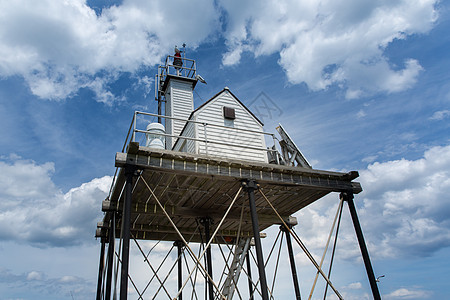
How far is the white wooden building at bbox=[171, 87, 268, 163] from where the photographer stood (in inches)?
510

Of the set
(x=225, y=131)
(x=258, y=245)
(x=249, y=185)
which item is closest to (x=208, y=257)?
(x=258, y=245)

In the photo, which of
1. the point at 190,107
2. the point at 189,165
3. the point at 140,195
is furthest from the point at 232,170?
the point at 190,107

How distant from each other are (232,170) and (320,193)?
168 inches

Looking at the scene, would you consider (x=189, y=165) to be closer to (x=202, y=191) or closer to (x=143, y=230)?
(x=202, y=191)

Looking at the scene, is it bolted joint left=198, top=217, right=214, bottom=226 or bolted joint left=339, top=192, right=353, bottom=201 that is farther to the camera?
bolted joint left=198, top=217, right=214, bottom=226

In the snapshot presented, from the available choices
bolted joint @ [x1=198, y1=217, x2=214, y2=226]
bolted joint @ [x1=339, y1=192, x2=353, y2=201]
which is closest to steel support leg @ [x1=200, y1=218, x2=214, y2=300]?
bolted joint @ [x1=198, y1=217, x2=214, y2=226]

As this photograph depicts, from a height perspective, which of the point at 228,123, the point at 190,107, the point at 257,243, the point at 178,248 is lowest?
the point at 257,243

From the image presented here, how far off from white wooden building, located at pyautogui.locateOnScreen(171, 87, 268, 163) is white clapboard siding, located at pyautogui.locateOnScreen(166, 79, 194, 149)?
309 cm

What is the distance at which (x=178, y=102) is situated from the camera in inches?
760

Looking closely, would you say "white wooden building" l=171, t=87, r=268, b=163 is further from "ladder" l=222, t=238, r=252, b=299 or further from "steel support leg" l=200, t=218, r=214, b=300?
"ladder" l=222, t=238, r=252, b=299

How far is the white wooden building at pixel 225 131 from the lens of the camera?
1295 cm

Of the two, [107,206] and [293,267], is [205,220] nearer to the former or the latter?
[107,206]

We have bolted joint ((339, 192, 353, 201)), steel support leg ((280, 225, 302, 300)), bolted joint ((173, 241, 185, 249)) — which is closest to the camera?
bolted joint ((339, 192, 353, 201))

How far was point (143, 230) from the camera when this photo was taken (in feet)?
48.7
